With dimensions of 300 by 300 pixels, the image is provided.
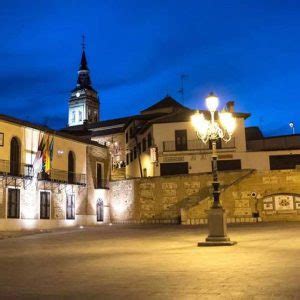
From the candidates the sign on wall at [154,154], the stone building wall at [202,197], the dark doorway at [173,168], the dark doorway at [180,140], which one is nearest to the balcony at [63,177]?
the stone building wall at [202,197]

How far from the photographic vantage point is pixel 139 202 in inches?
1412

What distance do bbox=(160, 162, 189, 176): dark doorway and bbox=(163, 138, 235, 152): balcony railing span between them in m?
1.27

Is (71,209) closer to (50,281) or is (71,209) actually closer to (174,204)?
(174,204)

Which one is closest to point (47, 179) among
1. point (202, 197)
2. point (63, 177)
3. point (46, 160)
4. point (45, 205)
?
point (46, 160)

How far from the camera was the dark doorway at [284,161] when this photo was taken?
4084cm

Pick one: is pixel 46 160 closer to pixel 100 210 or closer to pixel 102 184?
pixel 102 184

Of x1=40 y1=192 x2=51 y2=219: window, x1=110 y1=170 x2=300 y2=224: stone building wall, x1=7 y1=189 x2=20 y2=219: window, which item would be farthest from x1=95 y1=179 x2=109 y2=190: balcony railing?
x1=7 y1=189 x2=20 y2=219: window

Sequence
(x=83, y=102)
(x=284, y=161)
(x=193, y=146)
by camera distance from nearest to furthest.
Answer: (x=193, y=146) → (x=284, y=161) → (x=83, y=102)

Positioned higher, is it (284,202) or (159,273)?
(284,202)

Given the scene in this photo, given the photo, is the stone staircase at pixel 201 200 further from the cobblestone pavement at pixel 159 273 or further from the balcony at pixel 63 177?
the cobblestone pavement at pixel 159 273

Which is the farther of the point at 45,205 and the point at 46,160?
the point at 45,205

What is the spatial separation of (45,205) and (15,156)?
158 inches

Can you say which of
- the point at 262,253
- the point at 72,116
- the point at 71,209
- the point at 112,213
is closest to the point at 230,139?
the point at 112,213

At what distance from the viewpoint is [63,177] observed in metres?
34.6
